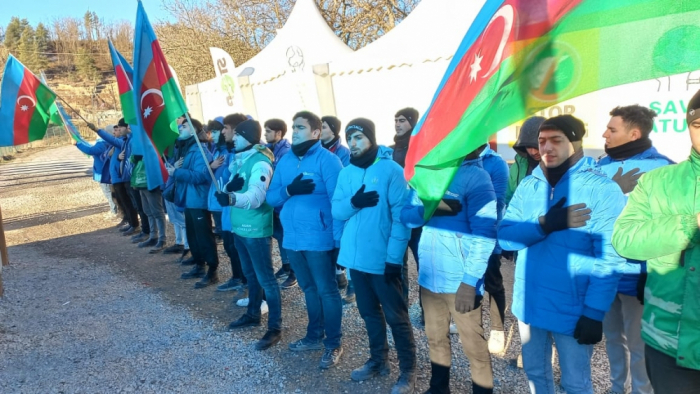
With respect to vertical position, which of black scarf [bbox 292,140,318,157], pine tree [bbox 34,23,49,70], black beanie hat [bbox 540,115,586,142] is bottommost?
black scarf [bbox 292,140,318,157]

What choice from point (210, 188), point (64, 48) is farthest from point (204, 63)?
point (64, 48)

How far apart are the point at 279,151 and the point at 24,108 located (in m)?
4.14

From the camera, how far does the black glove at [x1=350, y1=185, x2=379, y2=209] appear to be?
3.11 m

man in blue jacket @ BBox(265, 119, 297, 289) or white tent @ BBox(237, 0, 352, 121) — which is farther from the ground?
white tent @ BBox(237, 0, 352, 121)

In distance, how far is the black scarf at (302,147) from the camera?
3.68 metres

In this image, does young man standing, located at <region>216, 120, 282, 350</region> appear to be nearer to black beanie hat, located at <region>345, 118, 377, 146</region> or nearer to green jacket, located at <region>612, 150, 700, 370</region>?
black beanie hat, located at <region>345, 118, 377, 146</region>

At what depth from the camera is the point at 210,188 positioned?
527 centimetres

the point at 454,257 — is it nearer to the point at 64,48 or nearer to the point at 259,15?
the point at 259,15

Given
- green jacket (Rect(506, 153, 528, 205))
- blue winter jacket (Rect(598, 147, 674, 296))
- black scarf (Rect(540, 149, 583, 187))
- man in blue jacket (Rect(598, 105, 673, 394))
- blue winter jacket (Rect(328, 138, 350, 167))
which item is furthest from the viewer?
blue winter jacket (Rect(328, 138, 350, 167))

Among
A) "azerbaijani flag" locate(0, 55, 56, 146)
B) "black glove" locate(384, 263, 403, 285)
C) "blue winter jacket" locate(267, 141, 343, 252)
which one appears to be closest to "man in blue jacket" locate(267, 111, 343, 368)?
"blue winter jacket" locate(267, 141, 343, 252)

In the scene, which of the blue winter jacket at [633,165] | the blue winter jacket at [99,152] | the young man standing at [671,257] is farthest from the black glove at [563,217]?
the blue winter jacket at [99,152]

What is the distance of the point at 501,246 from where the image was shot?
99.4 inches

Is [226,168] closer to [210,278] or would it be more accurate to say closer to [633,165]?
[210,278]

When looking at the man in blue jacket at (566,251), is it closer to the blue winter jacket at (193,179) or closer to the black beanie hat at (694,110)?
the black beanie hat at (694,110)
